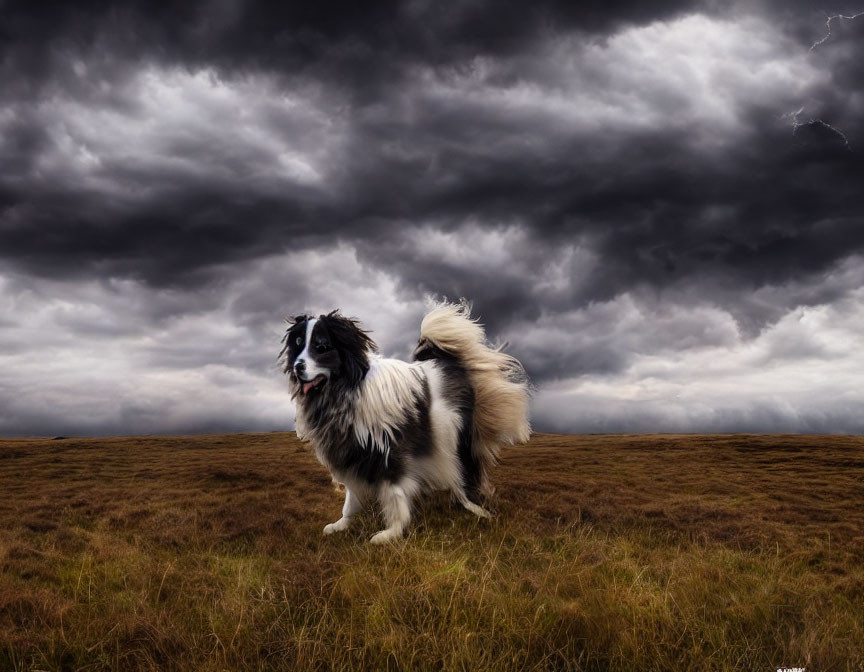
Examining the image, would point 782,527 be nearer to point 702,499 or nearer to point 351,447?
point 702,499

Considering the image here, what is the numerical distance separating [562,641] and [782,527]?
8.61m

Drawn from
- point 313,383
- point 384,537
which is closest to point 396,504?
point 384,537

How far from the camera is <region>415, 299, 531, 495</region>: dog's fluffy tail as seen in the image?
9578 mm

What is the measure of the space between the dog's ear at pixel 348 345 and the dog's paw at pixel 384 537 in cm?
192

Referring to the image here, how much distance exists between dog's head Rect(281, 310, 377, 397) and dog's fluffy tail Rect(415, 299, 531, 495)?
7.25 feet

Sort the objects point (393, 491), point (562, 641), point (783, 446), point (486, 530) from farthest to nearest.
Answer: point (783, 446)
point (486, 530)
point (393, 491)
point (562, 641)

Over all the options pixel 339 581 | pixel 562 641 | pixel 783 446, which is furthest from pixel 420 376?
pixel 783 446

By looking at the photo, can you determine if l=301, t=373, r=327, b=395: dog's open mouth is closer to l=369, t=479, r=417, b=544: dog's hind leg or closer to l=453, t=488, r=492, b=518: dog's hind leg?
l=369, t=479, r=417, b=544: dog's hind leg

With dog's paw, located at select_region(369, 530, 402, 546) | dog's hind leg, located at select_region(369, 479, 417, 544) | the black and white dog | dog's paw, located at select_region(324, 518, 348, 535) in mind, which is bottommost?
dog's paw, located at select_region(324, 518, 348, 535)

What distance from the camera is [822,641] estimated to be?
369 centimetres

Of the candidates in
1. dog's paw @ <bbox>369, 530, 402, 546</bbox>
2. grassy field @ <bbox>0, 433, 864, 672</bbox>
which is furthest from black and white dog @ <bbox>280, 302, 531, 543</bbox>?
grassy field @ <bbox>0, 433, 864, 672</bbox>

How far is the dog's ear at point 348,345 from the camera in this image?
7.30 meters

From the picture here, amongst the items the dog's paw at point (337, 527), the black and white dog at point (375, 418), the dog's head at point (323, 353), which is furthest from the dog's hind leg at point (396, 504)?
the dog's head at point (323, 353)

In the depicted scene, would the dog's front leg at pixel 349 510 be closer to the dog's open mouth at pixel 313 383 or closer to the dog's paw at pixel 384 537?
the dog's paw at pixel 384 537
